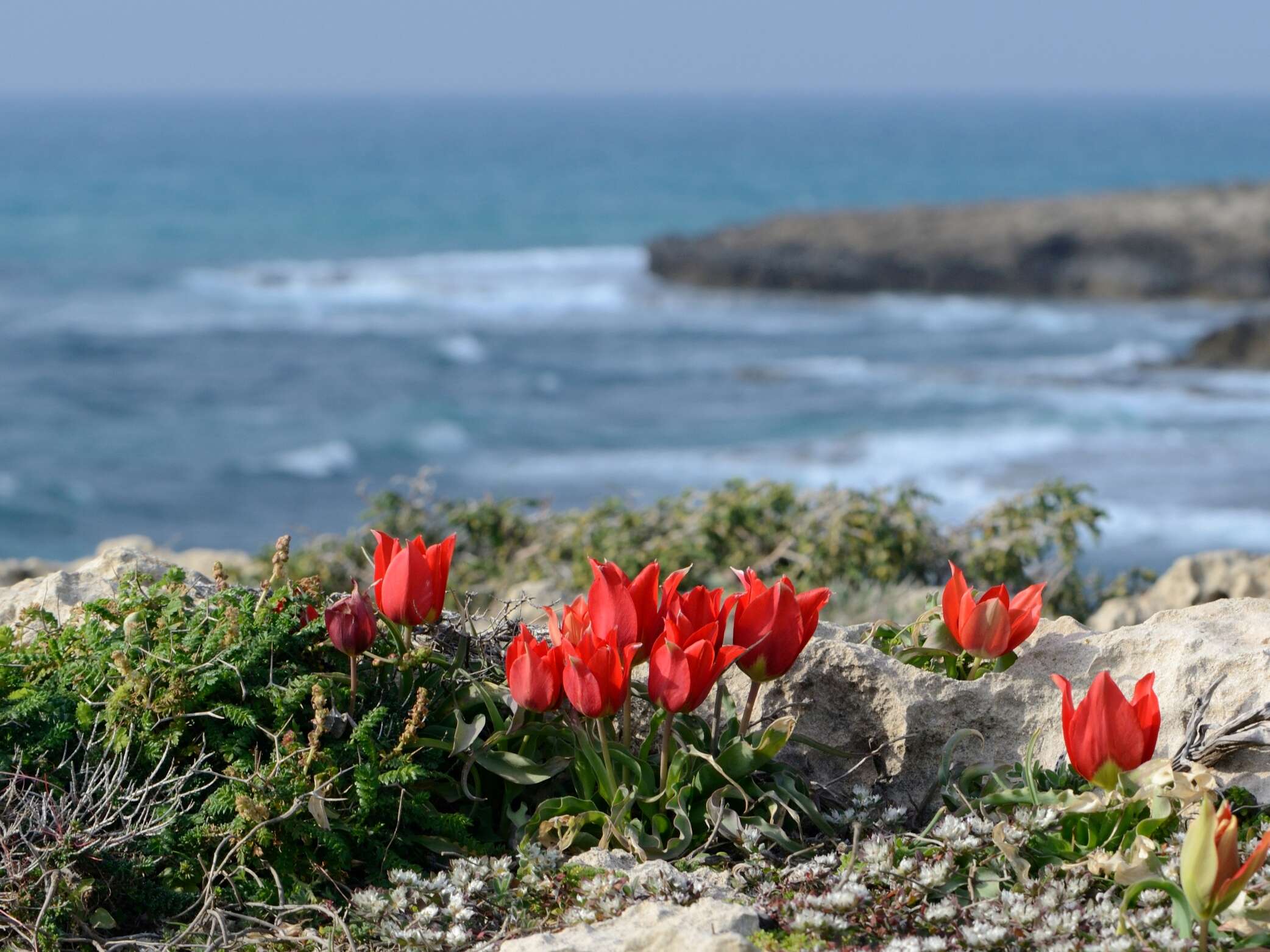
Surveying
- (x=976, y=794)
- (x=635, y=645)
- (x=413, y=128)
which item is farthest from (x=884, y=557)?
(x=413, y=128)

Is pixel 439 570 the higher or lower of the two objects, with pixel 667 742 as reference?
higher

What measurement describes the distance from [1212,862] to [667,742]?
947 millimetres

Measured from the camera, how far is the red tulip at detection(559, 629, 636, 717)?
92.9 inches

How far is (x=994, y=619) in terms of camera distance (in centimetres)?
265

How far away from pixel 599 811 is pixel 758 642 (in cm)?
45

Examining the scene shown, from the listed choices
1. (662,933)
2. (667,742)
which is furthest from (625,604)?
(662,933)

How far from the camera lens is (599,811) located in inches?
101

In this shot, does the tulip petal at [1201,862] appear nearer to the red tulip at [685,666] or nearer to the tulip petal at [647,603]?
the red tulip at [685,666]

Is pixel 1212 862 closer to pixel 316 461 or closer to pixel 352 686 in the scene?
pixel 352 686

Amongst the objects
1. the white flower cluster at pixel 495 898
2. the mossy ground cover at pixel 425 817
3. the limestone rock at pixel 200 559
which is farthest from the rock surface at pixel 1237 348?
the white flower cluster at pixel 495 898

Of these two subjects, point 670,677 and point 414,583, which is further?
point 414,583

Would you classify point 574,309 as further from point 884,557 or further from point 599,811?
point 599,811

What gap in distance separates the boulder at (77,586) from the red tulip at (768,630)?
131cm

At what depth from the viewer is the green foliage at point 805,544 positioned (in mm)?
6469
